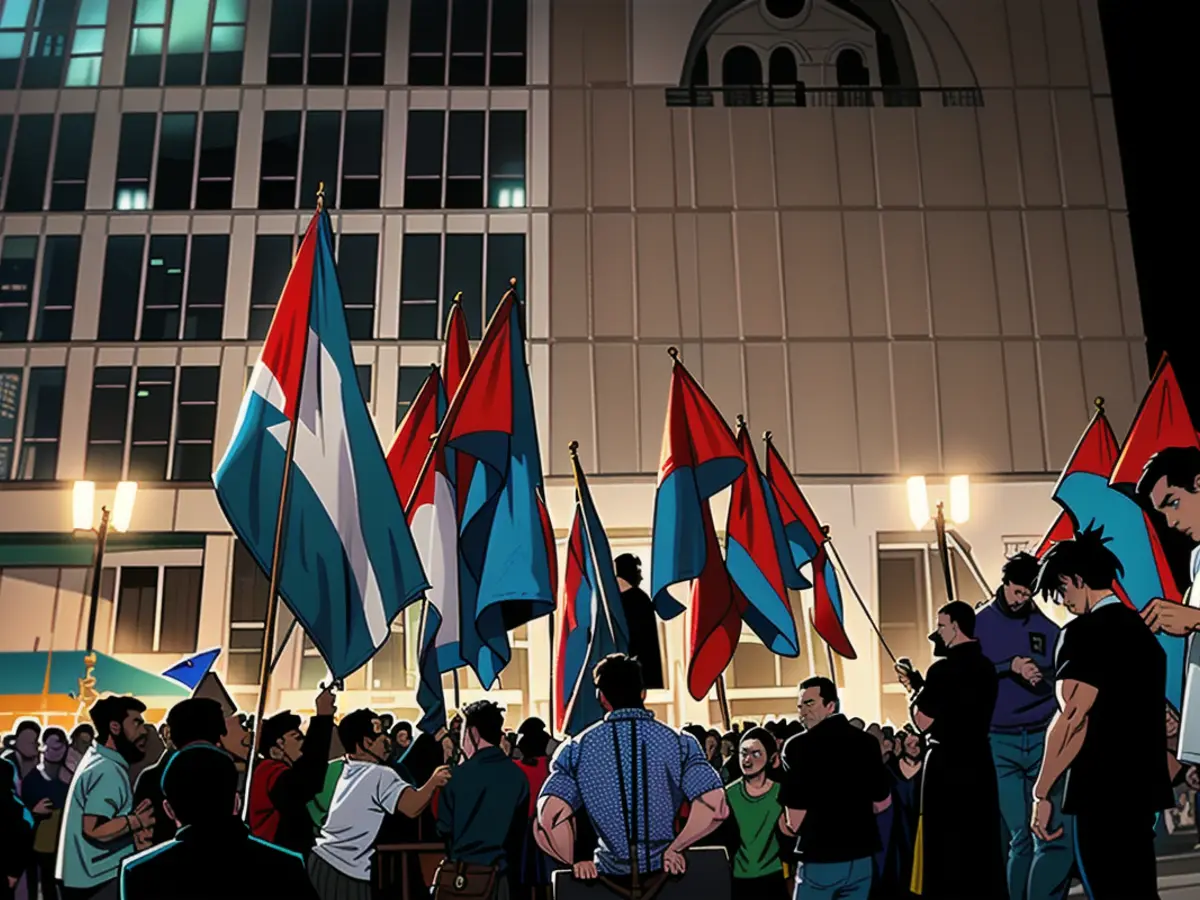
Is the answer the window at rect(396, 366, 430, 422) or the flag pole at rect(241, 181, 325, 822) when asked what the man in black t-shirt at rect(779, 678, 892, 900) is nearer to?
the flag pole at rect(241, 181, 325, 822)

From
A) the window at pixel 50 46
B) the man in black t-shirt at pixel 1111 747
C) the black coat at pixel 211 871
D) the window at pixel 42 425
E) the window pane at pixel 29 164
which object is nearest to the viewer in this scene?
the black coat at pixel 211 871

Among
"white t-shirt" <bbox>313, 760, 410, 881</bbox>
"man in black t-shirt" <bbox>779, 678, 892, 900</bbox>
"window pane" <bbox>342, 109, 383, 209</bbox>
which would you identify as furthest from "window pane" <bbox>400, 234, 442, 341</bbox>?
"man in black t-shirt" <bbox>779, 678, 892, 900</bbox>

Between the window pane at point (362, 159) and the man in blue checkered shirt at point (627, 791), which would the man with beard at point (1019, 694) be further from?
the window pane at point (362, 159)

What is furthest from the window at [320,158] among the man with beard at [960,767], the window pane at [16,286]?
the man with beard at [960,767]

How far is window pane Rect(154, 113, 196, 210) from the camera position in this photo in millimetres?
22781

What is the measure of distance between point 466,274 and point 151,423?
6.44m

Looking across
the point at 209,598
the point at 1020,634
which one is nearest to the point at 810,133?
the point at 209,598

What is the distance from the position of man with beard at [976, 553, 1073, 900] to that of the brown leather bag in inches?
115

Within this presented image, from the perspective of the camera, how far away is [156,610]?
812 inches

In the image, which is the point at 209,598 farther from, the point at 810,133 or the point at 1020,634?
the point at 1020,634

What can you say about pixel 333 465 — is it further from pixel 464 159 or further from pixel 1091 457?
pixel 464 159

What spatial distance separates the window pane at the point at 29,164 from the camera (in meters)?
22.6

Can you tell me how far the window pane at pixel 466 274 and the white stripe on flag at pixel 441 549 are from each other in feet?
43.8

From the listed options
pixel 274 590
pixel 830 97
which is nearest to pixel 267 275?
pixel 830 97
